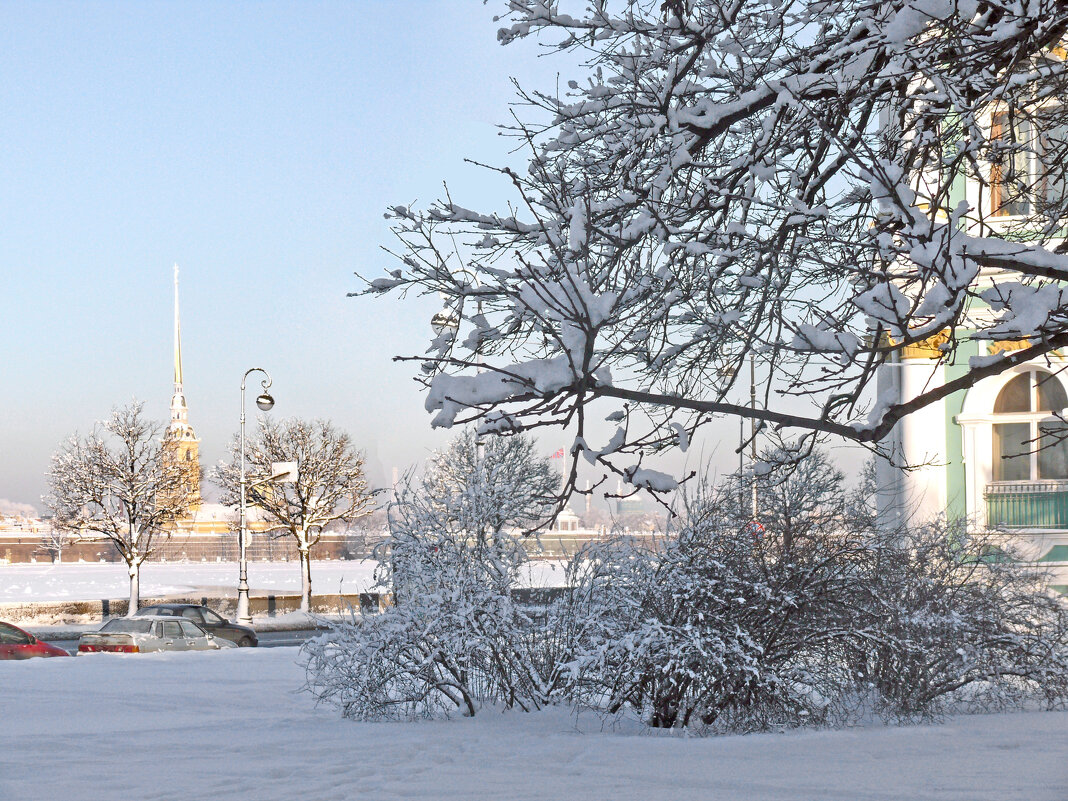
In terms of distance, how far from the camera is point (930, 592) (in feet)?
36.3

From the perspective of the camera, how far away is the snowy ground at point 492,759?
7258 mm

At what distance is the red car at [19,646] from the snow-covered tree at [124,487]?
1526 centimetres

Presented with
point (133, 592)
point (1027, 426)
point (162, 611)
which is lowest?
point (133, 592)

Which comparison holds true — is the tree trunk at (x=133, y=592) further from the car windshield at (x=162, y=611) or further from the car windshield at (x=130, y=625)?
the car windshield at (x=130, y=625)

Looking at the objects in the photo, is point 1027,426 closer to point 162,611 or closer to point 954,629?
point 954,629

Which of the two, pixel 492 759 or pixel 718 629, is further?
pixel 718 629

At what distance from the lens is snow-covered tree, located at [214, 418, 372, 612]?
140ft

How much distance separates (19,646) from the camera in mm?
21109

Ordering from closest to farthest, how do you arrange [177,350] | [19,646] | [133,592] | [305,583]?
[19,646], [133,592], [305,583], [177,350]

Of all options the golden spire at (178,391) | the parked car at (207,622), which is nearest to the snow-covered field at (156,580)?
the parked car at (207,622)

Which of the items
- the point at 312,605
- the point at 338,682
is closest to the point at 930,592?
the point at 338,682

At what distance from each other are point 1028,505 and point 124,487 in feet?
99.0

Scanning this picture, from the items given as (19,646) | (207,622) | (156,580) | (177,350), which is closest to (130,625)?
(19,646)

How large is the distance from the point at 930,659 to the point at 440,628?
4.82m
